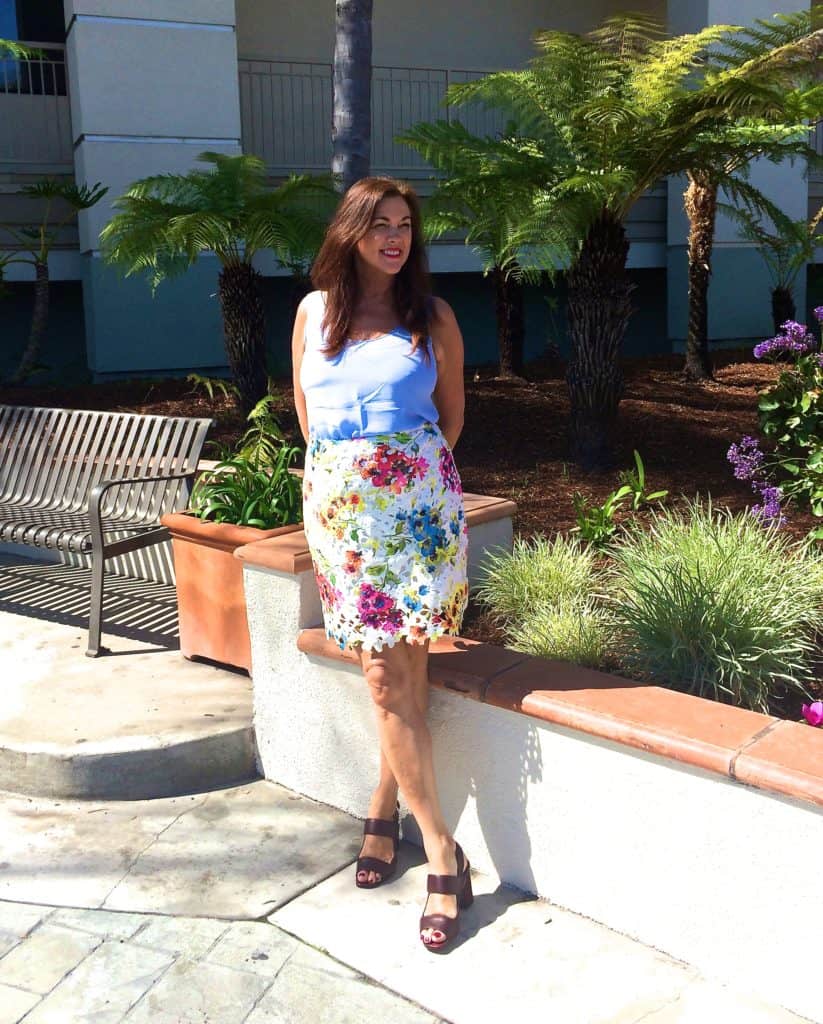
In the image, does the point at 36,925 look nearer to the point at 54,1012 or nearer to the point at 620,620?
the point at 54,1012

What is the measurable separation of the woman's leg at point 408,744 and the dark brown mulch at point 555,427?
1.03 meters

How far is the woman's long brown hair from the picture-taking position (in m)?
3.10

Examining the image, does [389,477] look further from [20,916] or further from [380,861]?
[20,916]

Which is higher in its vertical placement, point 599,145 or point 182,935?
point 599,145

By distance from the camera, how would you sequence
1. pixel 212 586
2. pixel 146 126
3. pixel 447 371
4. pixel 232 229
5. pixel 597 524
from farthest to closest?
pixel 146 126 → pixel 232 229 → pixel 597 524 → pixel 212 586 → pixel 447 371

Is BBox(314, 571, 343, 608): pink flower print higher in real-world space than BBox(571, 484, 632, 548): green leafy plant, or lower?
higher

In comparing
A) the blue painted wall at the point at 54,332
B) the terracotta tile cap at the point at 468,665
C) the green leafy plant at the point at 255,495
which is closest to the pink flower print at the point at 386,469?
the terracotta tile cap at the point at 468,665

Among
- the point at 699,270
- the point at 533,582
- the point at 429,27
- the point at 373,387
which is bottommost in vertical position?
the point at 533,582

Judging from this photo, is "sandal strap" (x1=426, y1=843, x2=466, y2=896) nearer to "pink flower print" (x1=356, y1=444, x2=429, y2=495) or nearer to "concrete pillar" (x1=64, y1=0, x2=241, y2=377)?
"pink flower print" (x1=356, y1=444, x2=429, y2=495)

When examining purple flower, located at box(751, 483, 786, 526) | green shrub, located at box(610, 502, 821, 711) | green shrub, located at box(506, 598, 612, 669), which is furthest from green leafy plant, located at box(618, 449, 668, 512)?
green shrub, located at box(506, 598, 612, 669)

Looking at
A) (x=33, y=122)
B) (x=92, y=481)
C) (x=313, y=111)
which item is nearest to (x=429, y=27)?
(x=313, y=111)

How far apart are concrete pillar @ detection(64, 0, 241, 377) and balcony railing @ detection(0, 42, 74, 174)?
0.72 meters

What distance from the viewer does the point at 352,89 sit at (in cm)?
618

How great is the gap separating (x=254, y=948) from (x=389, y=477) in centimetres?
135
